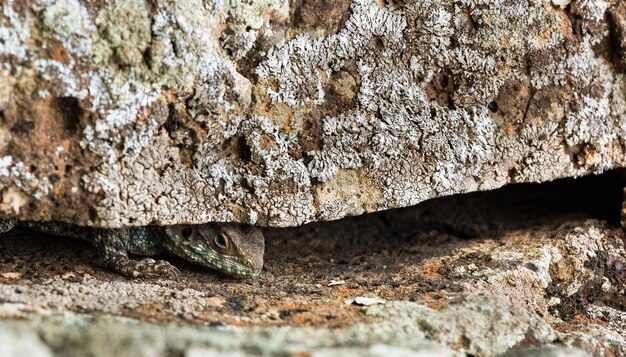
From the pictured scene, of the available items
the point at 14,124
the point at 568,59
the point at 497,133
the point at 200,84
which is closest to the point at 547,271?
the point at 497,133

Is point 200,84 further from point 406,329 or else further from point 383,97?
point 406,329

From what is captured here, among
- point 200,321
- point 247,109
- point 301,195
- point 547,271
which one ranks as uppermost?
point 247,109

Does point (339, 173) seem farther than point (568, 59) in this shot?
No

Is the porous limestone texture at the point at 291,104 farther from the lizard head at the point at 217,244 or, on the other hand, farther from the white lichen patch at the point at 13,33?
the lizard head at the point at 217,244

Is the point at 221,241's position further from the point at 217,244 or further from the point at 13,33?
the point at 13,33

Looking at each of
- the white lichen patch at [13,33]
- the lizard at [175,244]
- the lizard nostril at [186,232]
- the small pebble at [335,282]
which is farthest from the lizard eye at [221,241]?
the white lichen patch at [13,33]

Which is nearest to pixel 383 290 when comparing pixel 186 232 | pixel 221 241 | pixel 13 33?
pixel 221 241

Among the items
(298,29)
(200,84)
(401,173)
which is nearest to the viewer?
(200,84)
